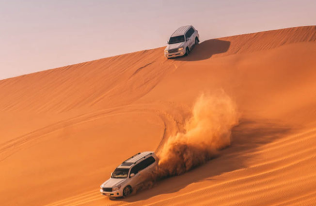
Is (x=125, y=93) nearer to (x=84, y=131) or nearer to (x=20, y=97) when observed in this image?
(x=84, y=131)

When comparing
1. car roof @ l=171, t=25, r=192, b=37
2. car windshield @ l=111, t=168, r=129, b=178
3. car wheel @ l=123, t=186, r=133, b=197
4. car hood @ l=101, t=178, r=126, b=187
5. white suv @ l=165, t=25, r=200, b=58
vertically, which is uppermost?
car roof @ l=171, t=25, r=192, b=37

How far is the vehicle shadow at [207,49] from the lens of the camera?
2936cm

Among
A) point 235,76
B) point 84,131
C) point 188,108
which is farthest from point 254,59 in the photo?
point 84,131

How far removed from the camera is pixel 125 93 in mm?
26000

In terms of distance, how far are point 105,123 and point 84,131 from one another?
52.6 inches

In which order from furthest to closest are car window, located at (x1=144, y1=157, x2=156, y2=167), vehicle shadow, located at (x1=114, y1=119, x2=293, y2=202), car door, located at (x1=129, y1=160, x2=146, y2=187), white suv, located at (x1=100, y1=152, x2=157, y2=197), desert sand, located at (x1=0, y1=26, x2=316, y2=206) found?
1. car window, located at (x1=144, y1=157, x2=156, y2=167)
2. car door, located at (x1=129, y1=160, x2=146, y2=187)
3. white suv, located at (x1=100, y1=152, x2=157, y2=197)
4. vehicle shadow, located at (x1=114, y1=119, x2=293, y2=202)
5. desert sand, located at (x1=0, y1=26, x2=316, y2=206)

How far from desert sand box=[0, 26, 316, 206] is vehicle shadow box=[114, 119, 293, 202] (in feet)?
0.17

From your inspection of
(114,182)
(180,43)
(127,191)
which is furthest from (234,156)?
(180,43)

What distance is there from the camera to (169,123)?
66.0ft


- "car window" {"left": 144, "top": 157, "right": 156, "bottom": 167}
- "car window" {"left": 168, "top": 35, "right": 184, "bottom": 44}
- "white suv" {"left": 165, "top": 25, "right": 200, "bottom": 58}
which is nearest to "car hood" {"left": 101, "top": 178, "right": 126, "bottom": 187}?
"car window" {"left": 144, "top": 157, "right": 156, "bottom": 167}

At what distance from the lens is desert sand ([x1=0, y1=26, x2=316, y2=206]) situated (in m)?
12.1

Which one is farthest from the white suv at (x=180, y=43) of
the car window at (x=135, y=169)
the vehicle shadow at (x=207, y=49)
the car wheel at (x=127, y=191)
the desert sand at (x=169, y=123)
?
the car wheel at (x=127, y=191)

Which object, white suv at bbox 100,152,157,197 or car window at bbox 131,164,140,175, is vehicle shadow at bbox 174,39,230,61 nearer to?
white suv at bbox 100,152,157,197

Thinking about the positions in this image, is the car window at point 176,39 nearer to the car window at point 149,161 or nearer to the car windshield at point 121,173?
the car window at point 149,161
